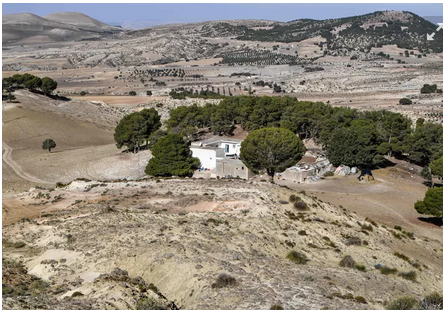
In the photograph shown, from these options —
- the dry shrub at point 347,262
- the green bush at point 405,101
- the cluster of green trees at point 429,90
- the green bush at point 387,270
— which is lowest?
the green bush at point 405,101

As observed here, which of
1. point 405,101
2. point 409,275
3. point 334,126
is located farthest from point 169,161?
point 405,101

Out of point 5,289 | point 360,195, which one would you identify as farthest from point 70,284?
point 360,195

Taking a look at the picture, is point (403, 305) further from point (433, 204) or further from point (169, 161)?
point (169, 161)

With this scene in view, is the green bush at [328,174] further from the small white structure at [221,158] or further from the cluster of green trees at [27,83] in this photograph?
the cluster of green trees at [27,83]

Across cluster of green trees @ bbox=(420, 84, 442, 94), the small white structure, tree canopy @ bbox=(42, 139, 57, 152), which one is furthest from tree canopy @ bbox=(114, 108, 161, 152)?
cluster of green trees @ bbox=(420, 84, 442, 94)

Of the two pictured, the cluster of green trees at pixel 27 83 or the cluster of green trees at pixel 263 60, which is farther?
the cluster of green trees at pixel 263 60

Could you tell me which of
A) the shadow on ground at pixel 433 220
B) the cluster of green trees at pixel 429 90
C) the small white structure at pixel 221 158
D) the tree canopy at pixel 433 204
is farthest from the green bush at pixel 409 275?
the cluster of green trees at pixel 429 90

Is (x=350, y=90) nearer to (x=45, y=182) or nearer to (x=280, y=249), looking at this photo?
(x=45, y=182)
